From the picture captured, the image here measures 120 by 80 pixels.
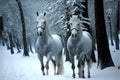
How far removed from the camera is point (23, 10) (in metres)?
4.17

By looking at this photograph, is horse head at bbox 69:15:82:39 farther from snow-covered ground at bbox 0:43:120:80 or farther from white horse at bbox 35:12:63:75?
snow-covered ground at bbox 0:43:120:80

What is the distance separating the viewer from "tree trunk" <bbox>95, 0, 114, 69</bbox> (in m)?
5.22

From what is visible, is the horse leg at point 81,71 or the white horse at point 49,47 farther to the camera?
the white horse at point 49,47

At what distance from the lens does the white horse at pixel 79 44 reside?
177 inches

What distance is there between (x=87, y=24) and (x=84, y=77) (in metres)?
0.82

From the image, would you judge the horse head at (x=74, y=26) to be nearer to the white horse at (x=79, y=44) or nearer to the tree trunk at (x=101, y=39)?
the white horse at (x=79, y=44)

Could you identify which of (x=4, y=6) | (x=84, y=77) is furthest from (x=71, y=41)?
(x=4, y=6)

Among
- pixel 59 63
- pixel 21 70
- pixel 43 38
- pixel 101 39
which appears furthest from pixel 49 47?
pixel 21 70

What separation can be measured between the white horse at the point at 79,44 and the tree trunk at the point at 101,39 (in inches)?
19.0

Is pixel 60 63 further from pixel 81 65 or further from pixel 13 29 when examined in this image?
pixel 13 29

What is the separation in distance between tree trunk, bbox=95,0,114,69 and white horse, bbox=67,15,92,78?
483 mm

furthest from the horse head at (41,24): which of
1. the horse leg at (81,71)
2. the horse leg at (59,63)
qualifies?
the horse leg at (81,71)

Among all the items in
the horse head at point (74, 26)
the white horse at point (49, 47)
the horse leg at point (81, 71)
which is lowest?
the horse leg at point (81, 71)

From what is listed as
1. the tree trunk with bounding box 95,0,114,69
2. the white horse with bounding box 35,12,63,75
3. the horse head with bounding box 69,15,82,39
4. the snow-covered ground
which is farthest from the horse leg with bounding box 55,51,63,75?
the tree trunk with bounding box 95,0,114,69
